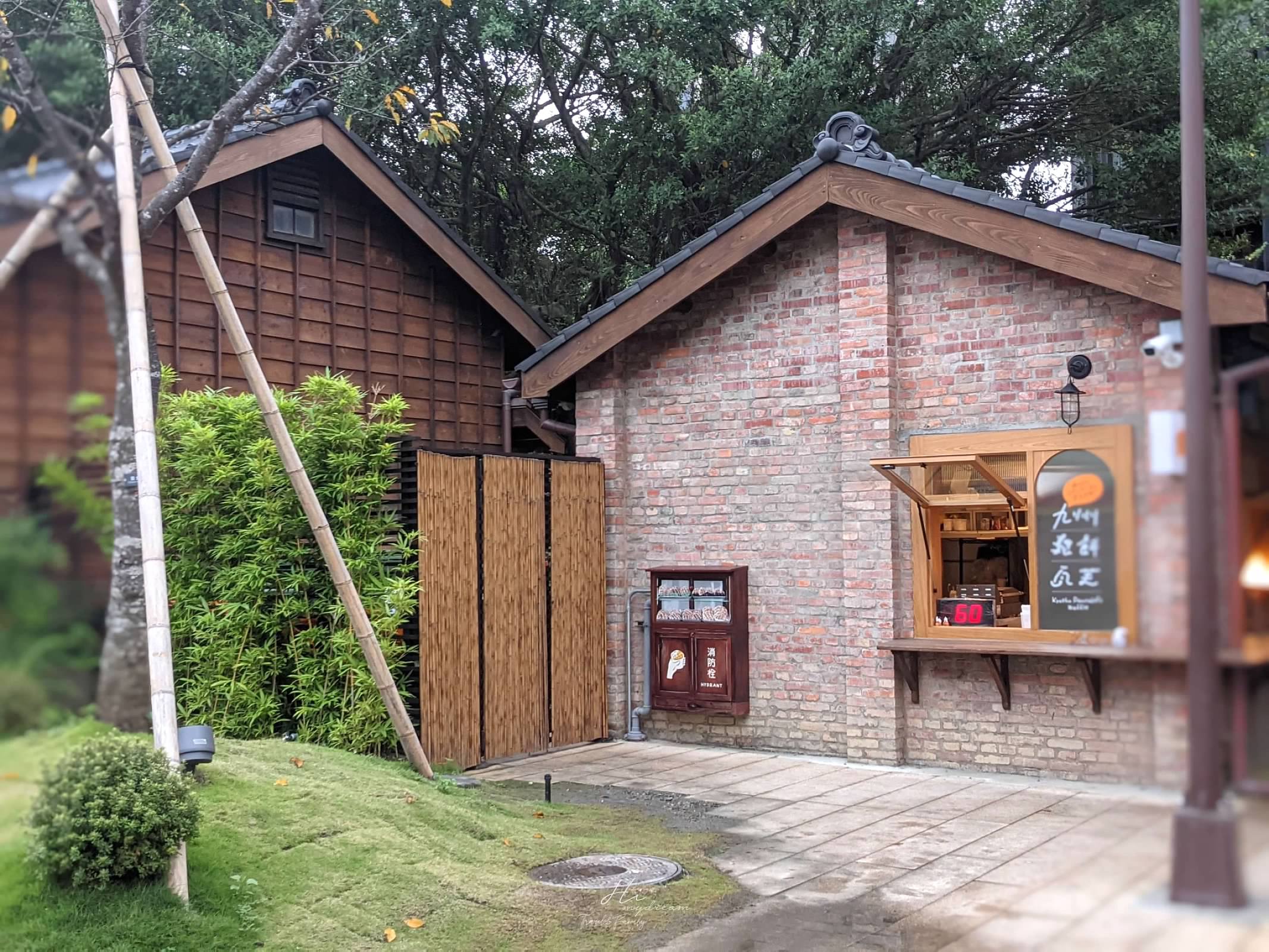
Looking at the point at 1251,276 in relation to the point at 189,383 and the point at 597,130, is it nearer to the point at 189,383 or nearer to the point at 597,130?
the point at 189,383

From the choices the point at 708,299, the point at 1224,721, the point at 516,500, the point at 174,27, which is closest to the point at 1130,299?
the point at 708,299

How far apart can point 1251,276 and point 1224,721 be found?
6.56 metres

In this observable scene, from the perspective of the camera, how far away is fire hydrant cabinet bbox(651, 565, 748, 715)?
965 centimetres

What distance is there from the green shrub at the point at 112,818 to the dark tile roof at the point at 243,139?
6.88ft

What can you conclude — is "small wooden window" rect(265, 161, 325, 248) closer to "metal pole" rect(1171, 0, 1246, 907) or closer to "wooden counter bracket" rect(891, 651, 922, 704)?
"wooden counter bracket" rect(891, 651, 922, 704)

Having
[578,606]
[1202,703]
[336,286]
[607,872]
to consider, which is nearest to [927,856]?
[607,872]

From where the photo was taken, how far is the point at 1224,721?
3.81ft

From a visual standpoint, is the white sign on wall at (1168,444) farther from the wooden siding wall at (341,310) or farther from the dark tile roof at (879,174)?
the wooden siding wall at (341,310)

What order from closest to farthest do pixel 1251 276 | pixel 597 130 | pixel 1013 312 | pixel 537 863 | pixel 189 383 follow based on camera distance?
pixel 537 863 → pixel 1251 276 → pixel 1013 312 → pixel 189 383 → pixel 597 130

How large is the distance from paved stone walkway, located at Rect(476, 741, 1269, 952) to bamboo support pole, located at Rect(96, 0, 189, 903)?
90.8 inches

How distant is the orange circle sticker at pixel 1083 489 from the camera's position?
4.33ft

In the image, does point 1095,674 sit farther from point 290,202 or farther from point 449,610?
point 290,202

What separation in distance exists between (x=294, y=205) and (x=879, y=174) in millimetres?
5579

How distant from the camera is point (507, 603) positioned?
9.37m
